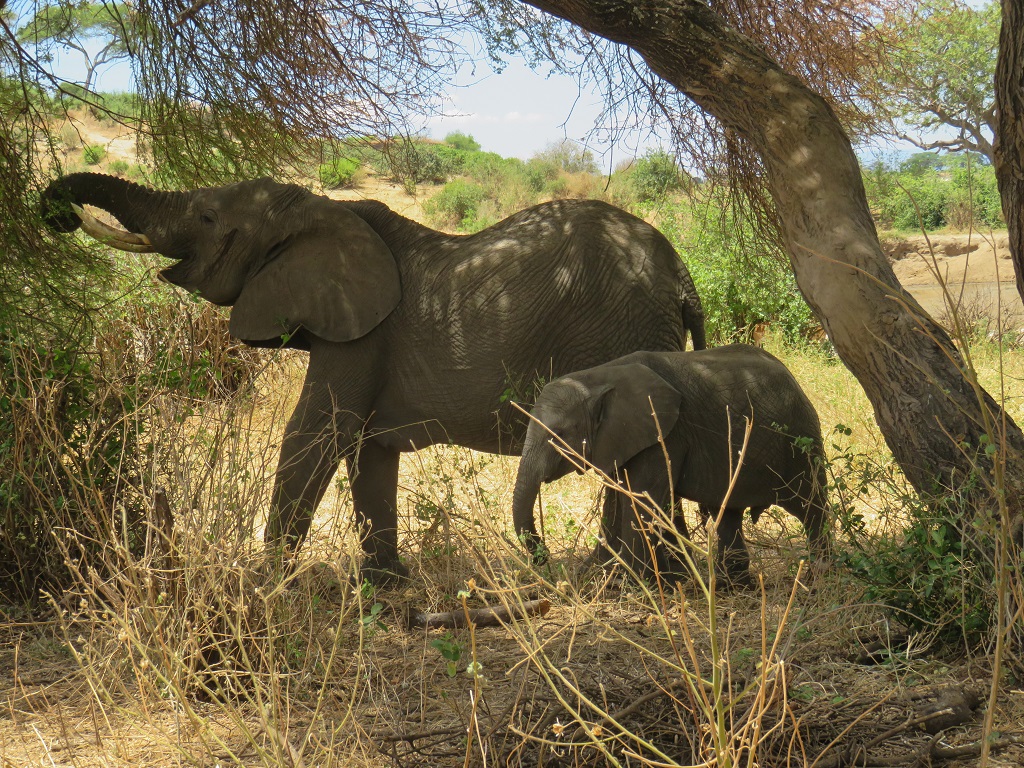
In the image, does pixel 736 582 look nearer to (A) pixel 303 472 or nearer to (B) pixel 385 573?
(B) pixel 385 573

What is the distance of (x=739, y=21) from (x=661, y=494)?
358cm

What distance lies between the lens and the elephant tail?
5621mm

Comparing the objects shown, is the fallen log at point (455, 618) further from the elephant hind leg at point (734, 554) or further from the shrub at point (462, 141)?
the shrub at point (462, 141)

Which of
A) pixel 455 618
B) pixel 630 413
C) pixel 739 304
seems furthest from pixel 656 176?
pixel 455 618

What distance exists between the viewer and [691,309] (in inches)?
223

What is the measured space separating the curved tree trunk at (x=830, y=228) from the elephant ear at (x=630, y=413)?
2.44 feet

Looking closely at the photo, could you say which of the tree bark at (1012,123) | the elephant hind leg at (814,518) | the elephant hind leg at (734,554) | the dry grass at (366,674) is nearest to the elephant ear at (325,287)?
the dry grass at (366,674)

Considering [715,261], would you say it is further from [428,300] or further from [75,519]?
[75,519]

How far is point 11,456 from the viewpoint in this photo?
15.6ft

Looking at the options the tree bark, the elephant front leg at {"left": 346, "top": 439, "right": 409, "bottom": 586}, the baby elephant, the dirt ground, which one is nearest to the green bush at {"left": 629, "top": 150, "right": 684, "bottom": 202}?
the baby elephant

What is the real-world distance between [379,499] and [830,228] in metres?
2.79

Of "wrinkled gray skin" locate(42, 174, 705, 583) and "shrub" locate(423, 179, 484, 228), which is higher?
"shrub" locate(423, 179, 484, 228)

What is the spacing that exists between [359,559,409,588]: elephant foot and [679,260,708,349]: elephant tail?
1.88 m

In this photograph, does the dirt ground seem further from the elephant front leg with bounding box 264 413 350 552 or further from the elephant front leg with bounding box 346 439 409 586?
the elephant front leg with bounding box 264 413 350 552
